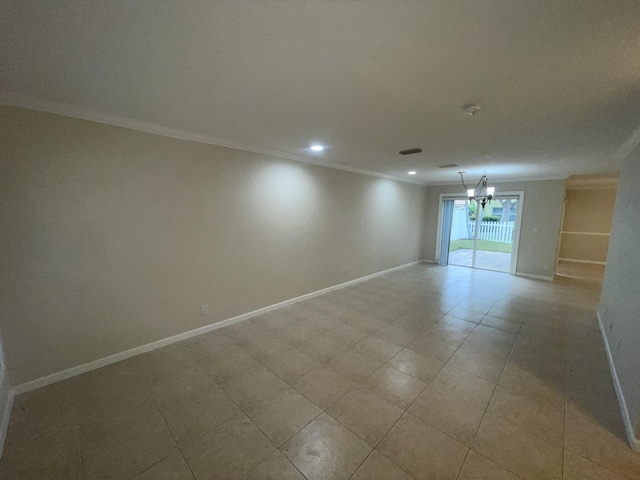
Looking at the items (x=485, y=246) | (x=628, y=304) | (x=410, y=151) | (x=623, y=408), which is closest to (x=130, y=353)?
(x=410, y=151)

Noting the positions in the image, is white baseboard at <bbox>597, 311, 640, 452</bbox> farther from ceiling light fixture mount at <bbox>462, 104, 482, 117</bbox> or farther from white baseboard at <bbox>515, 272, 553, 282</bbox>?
white baseboard at <bbox>515, 272, 553, 282</bbox>

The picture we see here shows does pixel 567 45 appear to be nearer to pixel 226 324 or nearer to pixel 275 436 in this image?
pixel 275 436

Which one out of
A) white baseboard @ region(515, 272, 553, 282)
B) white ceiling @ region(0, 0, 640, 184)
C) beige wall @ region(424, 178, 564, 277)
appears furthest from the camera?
white baseboard @ region(515, 272, 553, 282)

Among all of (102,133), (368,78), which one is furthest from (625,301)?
(102,133)

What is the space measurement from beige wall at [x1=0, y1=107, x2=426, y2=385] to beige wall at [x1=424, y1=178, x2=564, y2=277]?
17.8 ft

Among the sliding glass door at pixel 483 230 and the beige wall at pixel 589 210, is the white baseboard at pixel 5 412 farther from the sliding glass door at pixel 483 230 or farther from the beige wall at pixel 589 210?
the beige wall at pixel 589 210

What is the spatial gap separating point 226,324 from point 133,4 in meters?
3.08

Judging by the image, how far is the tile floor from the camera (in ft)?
4.79

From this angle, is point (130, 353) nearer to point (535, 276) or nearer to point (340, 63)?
point (340, 63)

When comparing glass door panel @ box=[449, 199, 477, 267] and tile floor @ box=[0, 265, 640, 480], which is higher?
glass door panel @ box=[449, 199, 477, 267]

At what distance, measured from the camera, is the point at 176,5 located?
3.39 ft

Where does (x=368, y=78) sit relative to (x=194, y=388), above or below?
above

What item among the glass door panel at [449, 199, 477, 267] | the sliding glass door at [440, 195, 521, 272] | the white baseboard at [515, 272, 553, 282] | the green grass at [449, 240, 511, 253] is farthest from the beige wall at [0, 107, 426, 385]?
the green grass at [449, 240, 511, 253]

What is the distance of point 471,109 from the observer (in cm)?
191
